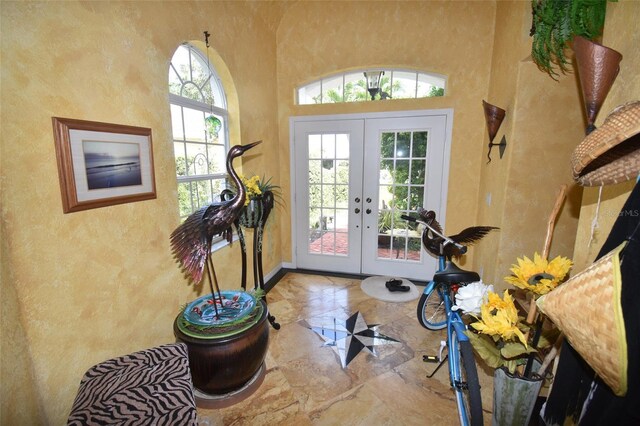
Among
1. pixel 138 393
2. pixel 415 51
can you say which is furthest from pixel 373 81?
pixel 138 393

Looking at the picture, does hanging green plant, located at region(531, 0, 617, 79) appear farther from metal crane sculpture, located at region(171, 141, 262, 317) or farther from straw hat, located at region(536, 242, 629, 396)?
metal crane sculpture, located at region(171, 141, 262, 317)

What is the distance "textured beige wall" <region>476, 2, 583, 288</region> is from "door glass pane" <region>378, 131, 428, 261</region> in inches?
34.5

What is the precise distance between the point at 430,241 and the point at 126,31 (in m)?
2.56

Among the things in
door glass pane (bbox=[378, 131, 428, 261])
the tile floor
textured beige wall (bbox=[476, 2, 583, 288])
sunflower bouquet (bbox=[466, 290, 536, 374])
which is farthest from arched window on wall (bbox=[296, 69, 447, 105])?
sunflower bouquet (bbox=[466, 290, 536, 374])

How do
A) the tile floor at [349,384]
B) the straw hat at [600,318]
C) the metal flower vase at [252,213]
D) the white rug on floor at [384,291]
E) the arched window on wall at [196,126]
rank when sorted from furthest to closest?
the white rug on floor at [384,291]
the metal flower vase at [252,213]
the arched window on wall at [196,126]
the tile floor at [349,384]
the straw hat at [600,318]

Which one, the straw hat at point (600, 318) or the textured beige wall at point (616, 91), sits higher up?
the textured beige wall at point (616, 91)

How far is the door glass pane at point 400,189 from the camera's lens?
329cm

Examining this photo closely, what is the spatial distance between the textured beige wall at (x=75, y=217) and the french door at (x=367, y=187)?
185cm

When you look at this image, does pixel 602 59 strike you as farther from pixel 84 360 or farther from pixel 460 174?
pixel 84 360

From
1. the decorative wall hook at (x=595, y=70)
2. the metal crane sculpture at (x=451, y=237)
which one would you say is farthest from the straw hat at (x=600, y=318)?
the metal crane sculpture at (x=451, y=237)

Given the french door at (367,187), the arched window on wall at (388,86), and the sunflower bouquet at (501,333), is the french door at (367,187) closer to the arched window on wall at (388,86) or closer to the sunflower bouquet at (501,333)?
the arched window on wall at (388,86)

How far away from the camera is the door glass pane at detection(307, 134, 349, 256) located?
3.52 m

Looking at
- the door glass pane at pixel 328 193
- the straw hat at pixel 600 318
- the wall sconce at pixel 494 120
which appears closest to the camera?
the straw hat at pixel 600 318

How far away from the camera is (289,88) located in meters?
3.49
